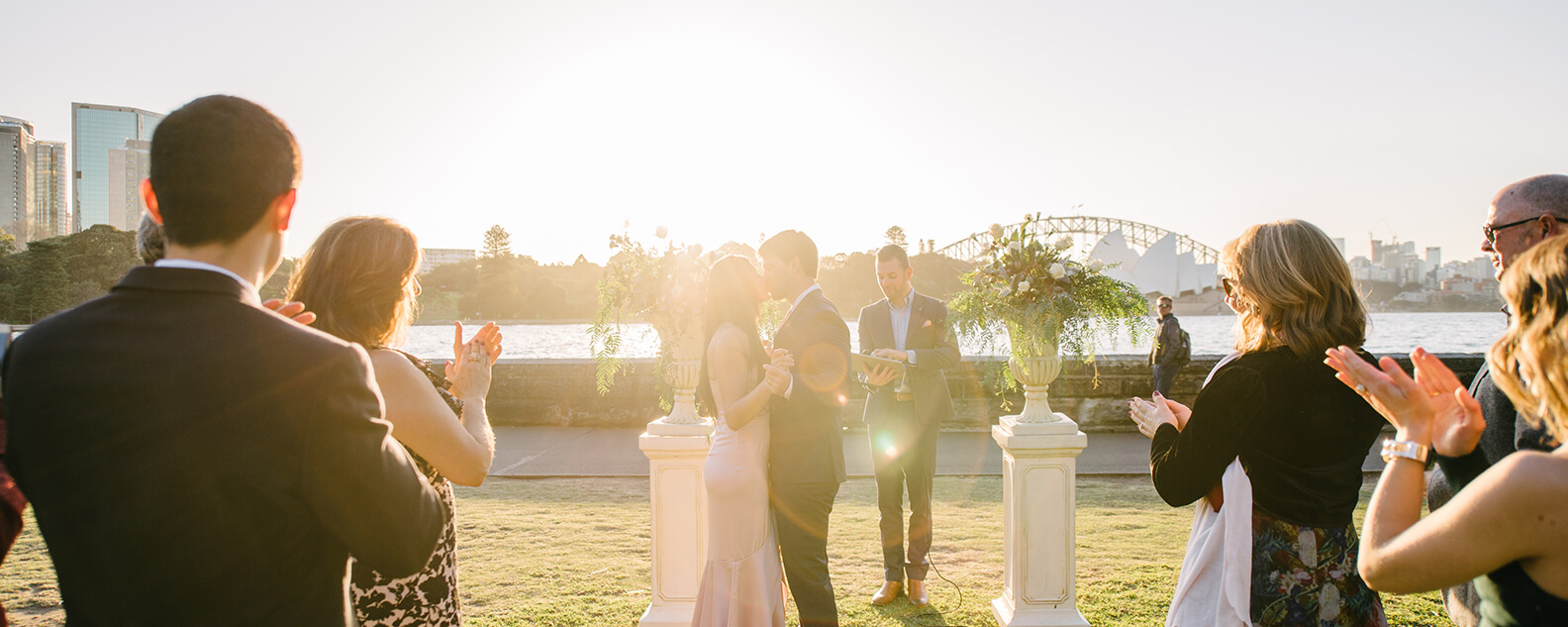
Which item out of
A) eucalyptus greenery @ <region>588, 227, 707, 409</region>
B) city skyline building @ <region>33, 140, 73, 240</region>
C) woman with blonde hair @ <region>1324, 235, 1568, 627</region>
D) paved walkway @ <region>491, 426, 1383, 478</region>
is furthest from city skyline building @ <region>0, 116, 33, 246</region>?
woman with blonde hair @ <region>1324, 235, 1568, 627</region>

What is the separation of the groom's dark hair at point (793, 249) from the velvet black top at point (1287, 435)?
1765 mm

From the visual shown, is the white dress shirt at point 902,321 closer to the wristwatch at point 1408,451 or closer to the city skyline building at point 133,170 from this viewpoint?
the wristwatch at point 1408,451

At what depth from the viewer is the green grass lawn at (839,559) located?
401cm

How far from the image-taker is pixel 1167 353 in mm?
9242

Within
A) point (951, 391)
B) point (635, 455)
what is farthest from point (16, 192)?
point (951, 391)

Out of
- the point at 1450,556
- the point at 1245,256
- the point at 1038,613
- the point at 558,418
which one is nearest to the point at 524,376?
the point at 558,418

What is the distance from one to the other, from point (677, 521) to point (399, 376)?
2190 mm

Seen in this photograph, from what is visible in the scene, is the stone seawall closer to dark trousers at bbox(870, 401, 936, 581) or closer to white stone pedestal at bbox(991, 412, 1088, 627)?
dark trousers at bbox(870, 401, 936, 581)

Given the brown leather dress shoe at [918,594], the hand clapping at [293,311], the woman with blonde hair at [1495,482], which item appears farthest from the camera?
the brown leather dress shoe at [918,594]

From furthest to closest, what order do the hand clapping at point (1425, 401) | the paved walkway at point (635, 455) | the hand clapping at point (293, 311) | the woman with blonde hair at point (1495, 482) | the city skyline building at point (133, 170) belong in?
1. the paved walkway at point (635, 455)
2. the hand clapping at point (293, 311)
3. the hand clapping at point (1425, 401)
4. the city skyline building at point (133, 170)
5. the woman with blonde hair at point (1495, 482)

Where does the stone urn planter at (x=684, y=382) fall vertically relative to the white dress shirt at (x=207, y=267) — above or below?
below

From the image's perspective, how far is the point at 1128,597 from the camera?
13.6 ft

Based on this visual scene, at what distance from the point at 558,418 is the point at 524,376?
756 millimetres

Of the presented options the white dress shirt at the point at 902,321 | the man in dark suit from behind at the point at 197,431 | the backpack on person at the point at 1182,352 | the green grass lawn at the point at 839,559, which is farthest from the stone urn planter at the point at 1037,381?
the backpack on person at the point at 1182,352
